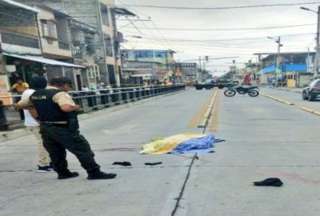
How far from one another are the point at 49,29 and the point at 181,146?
86.6ft

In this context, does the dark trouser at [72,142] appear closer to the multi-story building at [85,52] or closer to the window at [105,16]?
the multi-story building at [85,52]

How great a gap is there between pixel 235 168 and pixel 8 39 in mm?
20985

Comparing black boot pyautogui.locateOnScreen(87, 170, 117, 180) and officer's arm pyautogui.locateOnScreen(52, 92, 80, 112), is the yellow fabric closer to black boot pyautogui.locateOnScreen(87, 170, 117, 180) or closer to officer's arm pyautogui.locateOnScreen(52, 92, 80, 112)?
black boot pyautogui.locateOnScreen(87, 170, 117, 180)

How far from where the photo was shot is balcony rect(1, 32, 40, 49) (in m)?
23.7

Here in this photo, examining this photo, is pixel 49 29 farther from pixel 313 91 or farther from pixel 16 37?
pixel 313 91

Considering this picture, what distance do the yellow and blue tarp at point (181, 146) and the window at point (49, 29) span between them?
24455 mm

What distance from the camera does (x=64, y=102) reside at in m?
5.58

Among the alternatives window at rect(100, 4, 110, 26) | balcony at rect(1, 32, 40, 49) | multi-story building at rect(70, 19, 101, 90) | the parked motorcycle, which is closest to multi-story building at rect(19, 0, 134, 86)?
window at rect(100, 4, 110, 26)

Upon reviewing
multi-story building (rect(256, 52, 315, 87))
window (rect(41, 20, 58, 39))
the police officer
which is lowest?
multi-story building (rect(256, 52, 315, 87))

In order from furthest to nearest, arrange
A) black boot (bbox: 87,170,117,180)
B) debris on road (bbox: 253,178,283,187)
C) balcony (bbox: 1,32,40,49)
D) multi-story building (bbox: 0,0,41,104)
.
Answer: balcony (bbox: 1,32,40,49)
multi-story building (bbox: 0,0,41,104)
black boot (bbox: 87,170,117,180)
debris on road (bbox: 253,178,283,187)

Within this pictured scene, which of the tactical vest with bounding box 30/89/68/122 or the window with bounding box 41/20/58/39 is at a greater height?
the window with bounding box 41/20/58/39

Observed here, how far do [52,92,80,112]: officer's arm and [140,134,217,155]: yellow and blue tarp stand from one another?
2746mm

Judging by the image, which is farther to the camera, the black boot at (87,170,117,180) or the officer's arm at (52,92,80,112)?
the black boot at (87,170,117,180)

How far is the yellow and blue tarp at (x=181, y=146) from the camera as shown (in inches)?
315
